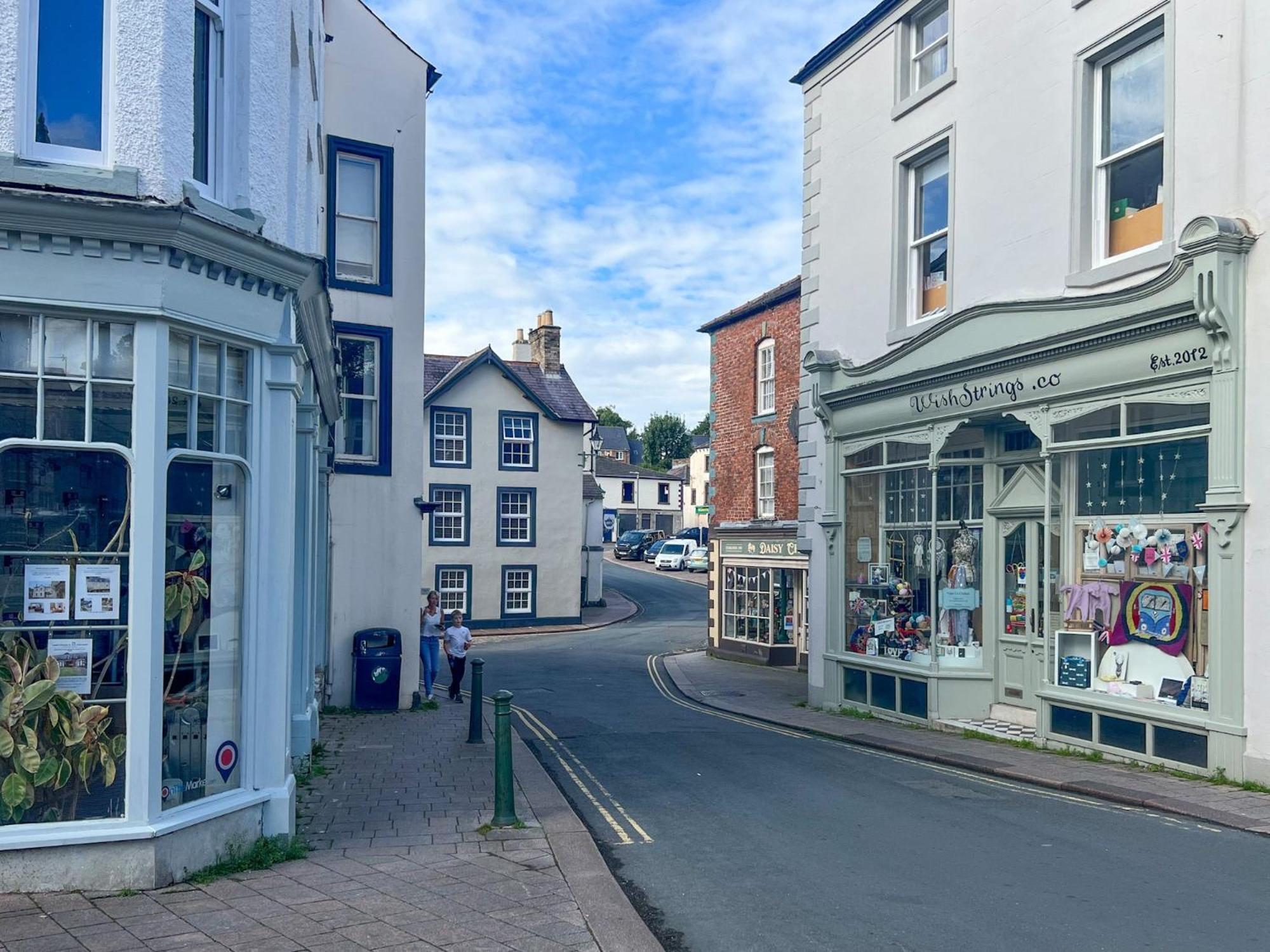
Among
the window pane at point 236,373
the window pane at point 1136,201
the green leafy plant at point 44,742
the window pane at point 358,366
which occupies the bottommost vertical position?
the green leafy plant at point 44,742

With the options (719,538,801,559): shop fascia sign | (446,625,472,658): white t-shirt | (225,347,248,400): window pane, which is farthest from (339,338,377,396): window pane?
(719,538,801,559): shop fascia sign

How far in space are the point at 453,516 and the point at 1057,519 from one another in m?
26.4

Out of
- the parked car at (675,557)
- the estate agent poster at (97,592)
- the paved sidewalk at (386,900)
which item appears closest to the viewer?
the paved sidewalk at (386,900)

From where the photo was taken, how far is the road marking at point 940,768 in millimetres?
9523

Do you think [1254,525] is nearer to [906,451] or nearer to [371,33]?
[906,451]

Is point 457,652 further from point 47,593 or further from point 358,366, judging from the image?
point 47,593

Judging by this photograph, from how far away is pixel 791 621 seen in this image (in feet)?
85.9

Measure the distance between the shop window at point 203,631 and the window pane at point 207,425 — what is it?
126 mm

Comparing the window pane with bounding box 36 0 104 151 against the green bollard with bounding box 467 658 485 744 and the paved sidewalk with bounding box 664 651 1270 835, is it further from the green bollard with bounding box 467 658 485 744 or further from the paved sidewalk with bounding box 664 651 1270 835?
the paved sidewalk with bounding box 664 651 1270 835

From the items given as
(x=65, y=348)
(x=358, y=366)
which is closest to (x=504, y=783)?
(x=65, y=348)

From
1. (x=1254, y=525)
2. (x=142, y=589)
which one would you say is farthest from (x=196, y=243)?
(x=1254, y=525)

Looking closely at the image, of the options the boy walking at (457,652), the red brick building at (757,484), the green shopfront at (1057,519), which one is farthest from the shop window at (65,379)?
the red brick building at (757,484)

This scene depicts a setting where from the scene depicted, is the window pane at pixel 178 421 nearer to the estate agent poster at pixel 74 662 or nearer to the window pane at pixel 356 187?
the estate agent poster at pixel 74 662

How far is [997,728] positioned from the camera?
13672 millimetres
